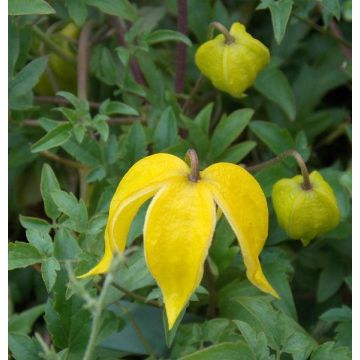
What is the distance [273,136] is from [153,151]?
0.82ft

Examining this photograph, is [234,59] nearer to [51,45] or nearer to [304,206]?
[304,206]

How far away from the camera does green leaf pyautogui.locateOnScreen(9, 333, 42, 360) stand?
1.41 metres

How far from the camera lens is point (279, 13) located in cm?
155

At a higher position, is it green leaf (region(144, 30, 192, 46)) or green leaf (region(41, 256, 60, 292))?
green leaf (region(144, 30, 192, 46))

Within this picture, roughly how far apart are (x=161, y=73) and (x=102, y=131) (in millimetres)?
415

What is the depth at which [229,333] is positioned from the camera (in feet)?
4.85

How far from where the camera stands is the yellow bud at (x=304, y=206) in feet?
4.76

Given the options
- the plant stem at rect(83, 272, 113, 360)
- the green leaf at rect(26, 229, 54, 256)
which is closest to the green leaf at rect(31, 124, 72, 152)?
the green leaf at rect(26, 229, 54, 256)

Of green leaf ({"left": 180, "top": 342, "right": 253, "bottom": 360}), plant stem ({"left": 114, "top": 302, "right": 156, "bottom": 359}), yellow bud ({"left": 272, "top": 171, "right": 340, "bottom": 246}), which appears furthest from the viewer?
plant stem ({"left": 114, "top": 302, "right": 156, "bottom": 359})

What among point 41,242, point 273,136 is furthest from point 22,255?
point 273,136

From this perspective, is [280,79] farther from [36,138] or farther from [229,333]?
[229,333]

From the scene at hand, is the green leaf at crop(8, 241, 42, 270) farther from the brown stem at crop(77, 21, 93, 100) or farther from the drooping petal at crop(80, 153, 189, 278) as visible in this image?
the brown stem at crop(77, 21, 93, 100)

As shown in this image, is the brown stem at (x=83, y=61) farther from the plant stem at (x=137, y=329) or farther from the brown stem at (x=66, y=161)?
the plant stem at (x=137, y=329)

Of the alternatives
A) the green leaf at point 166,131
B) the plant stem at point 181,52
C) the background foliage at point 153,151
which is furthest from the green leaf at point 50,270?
the plant stem at point 181,52
